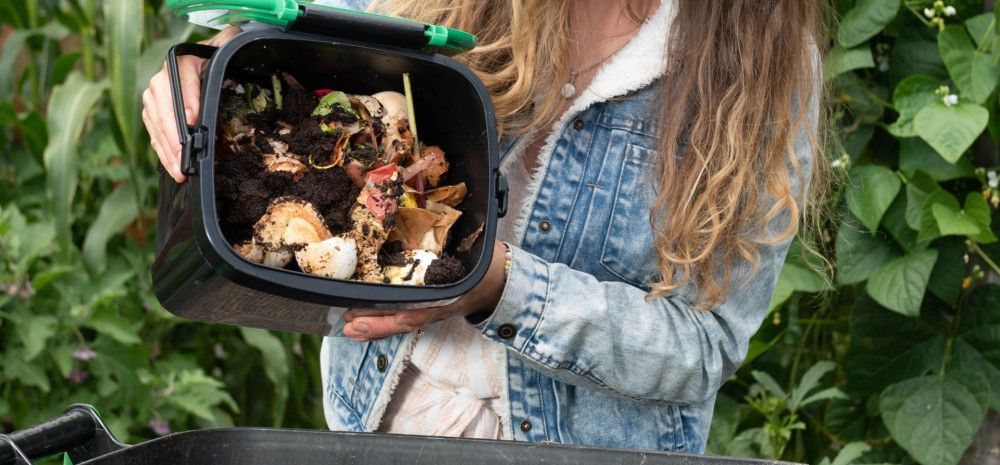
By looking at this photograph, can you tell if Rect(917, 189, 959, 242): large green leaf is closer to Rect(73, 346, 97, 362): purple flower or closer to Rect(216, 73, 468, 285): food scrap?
Rect(216, 73, 468, 285): food scrap

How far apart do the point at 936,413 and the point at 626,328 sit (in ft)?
2.65

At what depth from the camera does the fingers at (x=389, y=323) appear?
32.9 inches

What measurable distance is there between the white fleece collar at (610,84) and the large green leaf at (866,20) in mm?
606

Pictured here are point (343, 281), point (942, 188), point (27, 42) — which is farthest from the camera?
point (27, 42)

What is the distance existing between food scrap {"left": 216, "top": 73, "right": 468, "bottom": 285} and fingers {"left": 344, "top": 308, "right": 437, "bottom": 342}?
0.15 feet

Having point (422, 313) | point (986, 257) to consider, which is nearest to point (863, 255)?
point (986, 257)

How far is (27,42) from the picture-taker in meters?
2.26


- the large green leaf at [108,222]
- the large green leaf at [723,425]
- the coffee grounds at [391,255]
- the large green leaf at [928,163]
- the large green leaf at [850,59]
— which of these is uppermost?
the coffee grounds at [391,255]

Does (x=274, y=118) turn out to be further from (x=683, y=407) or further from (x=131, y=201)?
(x=131, y=201)

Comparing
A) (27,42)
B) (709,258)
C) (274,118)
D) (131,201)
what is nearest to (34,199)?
(131,201)

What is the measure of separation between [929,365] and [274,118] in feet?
3.82

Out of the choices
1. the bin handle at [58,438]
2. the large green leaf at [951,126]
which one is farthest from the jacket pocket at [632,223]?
the large green leaf at [951,126]

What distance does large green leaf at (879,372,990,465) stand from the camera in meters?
1.53

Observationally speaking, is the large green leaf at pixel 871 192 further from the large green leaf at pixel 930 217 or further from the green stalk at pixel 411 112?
the green stalk at pixel 411 112
